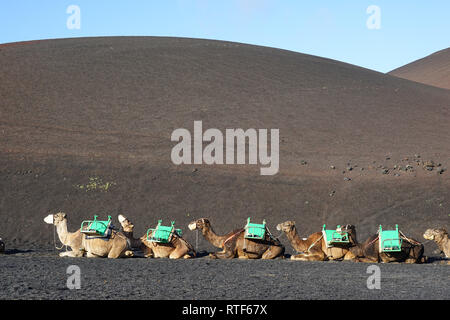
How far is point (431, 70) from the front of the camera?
10969 centimetres

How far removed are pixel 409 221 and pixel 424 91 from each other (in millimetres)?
36036

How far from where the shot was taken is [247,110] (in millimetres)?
44781

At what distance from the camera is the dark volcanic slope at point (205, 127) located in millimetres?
26719

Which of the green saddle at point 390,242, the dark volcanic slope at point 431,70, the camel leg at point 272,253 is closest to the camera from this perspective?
the green saddle at point 390,242

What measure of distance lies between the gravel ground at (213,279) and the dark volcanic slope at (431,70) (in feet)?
264

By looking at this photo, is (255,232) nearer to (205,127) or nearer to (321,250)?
(321,250)

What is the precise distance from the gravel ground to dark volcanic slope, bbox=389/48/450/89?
80.4 meters

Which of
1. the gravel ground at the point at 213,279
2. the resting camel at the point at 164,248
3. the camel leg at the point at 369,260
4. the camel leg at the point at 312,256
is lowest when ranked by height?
the gravel ground at the point at 213,279

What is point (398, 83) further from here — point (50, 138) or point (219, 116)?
point (50, 138)

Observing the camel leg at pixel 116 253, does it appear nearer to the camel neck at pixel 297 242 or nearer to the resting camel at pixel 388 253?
the camel neck at pixel 297 242

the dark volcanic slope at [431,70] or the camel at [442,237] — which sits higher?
the dark volcanic slope at [431,70]

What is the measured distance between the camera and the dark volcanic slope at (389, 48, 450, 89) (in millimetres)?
98137

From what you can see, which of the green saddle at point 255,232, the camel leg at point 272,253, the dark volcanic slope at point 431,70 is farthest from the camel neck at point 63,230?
the dark volcanic slope at point 431,70
